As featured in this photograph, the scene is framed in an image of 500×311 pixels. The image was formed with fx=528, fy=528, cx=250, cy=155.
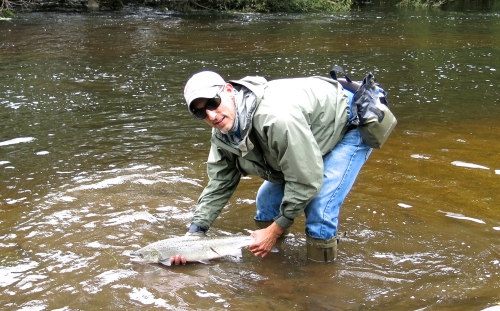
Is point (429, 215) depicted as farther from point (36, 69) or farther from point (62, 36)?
point (62, 36)

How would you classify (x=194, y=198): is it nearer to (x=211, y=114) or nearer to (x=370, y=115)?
(x=211, y=114)

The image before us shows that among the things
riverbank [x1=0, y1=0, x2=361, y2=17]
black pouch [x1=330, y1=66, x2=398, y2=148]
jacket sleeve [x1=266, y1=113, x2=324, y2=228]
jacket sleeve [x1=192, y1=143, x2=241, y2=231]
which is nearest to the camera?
jacket sleeve [x1=266, y1=113, x2=324, y2=228]

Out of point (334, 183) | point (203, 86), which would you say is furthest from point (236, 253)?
point (203, 86)

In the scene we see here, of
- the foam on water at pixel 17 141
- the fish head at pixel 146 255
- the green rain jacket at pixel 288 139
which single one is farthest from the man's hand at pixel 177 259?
the foam on water at pixel 17 141

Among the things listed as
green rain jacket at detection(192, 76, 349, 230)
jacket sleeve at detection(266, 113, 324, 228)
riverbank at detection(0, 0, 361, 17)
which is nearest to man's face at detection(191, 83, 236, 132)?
green rain jacket at detection(192, 76, 349, 230)

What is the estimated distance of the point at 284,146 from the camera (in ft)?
11.6

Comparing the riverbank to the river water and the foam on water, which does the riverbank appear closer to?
the river water

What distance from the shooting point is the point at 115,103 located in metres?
10.6

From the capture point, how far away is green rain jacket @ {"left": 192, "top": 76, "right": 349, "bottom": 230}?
3535 millimetres

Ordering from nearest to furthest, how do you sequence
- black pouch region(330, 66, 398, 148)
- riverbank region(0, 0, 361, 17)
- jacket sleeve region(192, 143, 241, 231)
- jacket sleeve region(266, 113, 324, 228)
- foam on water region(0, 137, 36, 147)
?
jacket sleeve region(266, 113, 324, 228) < black pouch region(330, 66, 398, 148) < jacket sleeve region(192, 143, 241, 231) < foam on water region(0, 137, 36, 147) < riverbank region(0, 0, 361, 17)

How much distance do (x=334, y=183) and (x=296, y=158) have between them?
23.3 inches

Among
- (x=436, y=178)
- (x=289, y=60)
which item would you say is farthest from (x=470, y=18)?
(x=436, y=178)

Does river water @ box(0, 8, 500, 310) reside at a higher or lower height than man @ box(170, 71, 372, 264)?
lower

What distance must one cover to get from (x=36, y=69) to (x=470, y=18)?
21782mm
